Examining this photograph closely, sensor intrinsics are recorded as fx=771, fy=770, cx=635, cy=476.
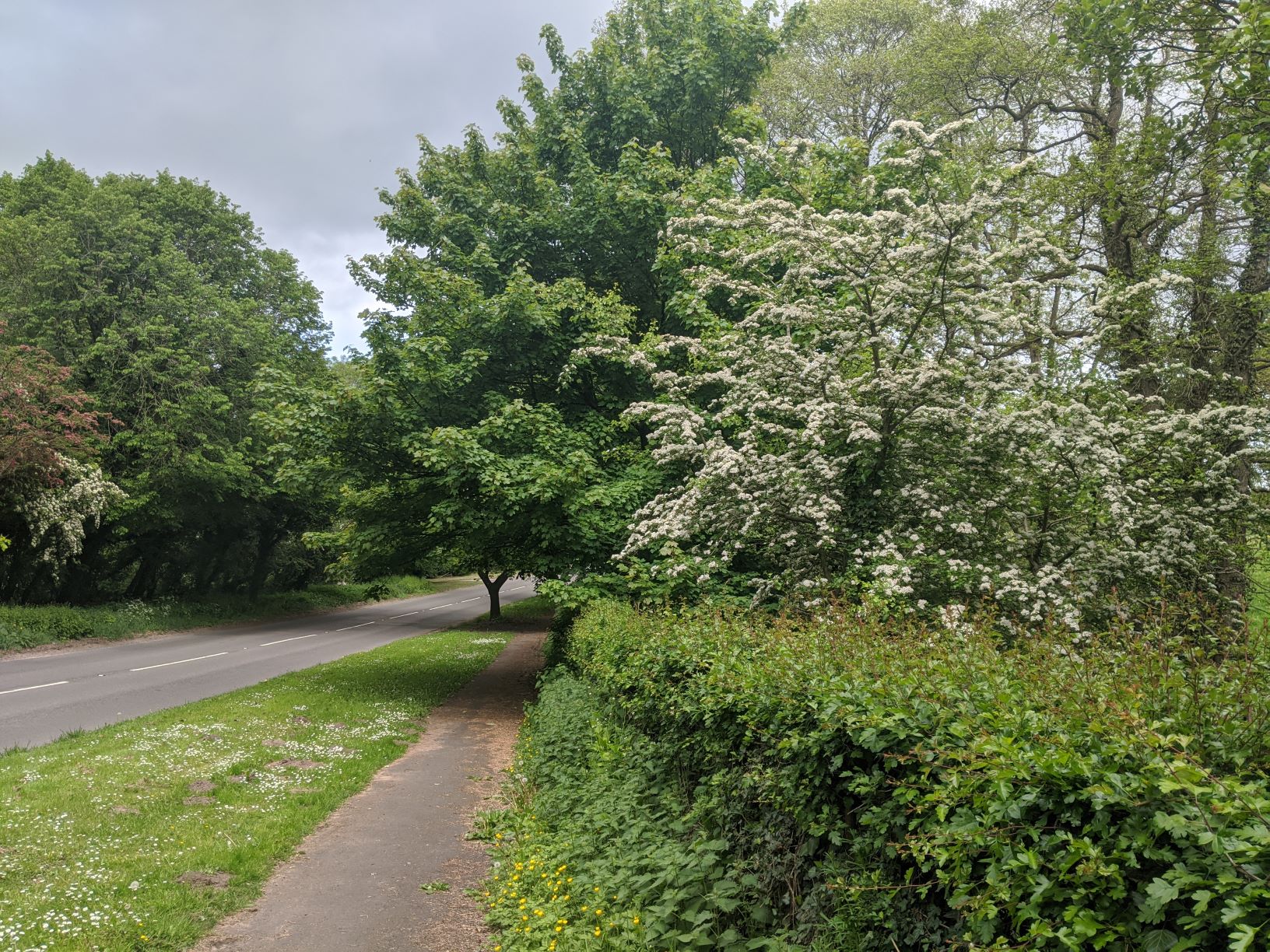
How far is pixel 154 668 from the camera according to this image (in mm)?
18031

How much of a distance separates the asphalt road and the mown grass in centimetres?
89

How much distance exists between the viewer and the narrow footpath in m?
5.55

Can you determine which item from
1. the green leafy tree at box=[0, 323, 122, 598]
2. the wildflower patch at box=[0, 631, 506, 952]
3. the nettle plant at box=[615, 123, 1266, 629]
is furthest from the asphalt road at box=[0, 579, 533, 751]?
the nettle plant at box=[615, 123, 1266, 629]

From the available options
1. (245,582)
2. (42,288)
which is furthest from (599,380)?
(245,582)

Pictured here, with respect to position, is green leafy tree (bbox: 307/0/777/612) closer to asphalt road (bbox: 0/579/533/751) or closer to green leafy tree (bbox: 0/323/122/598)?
asphalt road (bbox: 0/579/533/751)

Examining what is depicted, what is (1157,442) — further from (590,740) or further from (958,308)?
(590,740)

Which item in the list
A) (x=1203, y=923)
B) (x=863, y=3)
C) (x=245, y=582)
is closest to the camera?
(x=1203, y=923)

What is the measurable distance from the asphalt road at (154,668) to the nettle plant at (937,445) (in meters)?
9.57

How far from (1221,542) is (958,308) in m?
4.27

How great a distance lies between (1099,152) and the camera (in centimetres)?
1357

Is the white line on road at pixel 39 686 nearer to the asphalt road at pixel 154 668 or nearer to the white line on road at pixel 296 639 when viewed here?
the asphalt road at pixel 154 668

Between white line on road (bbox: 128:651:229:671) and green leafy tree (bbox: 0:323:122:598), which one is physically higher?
green leafy tree (bbox: 0:323:122:598)

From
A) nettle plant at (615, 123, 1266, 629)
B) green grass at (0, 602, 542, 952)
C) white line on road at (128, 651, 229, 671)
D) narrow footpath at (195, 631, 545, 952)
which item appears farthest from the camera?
white line on road at (128, 651, 229, 671)

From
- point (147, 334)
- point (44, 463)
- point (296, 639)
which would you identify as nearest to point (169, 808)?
point (44, 463)
